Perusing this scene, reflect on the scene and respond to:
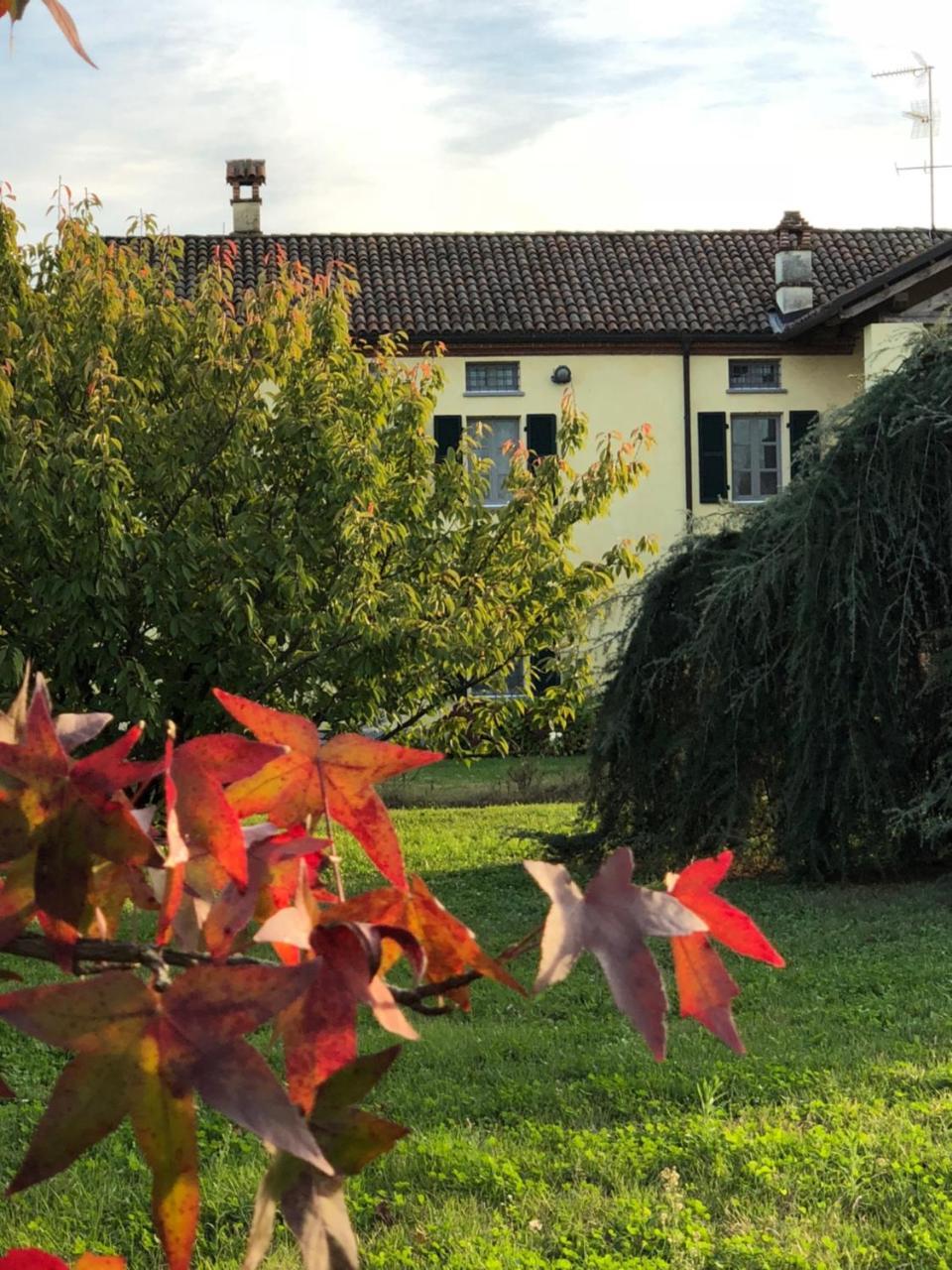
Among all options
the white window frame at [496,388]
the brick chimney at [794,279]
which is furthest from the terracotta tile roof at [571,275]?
the white window frame at [496,388]

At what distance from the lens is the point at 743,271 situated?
80.0 feet

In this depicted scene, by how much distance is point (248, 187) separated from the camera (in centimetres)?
2627

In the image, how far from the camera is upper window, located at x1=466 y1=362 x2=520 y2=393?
76.1 ft

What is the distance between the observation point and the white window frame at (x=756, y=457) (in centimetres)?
2316

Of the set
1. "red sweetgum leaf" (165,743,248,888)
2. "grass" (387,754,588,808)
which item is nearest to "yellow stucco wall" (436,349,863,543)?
"grass" (387,754,588,808)

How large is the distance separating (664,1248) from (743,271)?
22.5m

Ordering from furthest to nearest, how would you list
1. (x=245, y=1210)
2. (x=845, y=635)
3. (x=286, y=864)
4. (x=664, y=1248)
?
(x=845, y=635) < (x=245, y=1210) < (x=664, y=1248) < (x=286, y=864)

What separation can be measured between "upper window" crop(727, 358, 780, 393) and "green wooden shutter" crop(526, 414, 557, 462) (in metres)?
2.95

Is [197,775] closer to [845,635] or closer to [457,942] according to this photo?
[457,942]

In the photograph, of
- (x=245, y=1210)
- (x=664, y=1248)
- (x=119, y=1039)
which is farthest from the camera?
(x=245, y=1210)

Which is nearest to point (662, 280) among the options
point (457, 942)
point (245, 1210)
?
point (245, 1210)

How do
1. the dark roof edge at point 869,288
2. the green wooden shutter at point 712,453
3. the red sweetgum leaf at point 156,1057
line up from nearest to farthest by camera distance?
1. the red sweetgum leaf at point 156,1057
2. the dark roof edge at point 869,288
3. the green wooden shutter at point 712,453

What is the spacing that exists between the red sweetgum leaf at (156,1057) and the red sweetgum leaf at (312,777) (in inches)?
6.4

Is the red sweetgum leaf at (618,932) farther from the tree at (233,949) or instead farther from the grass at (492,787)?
the grass at (492,787)
